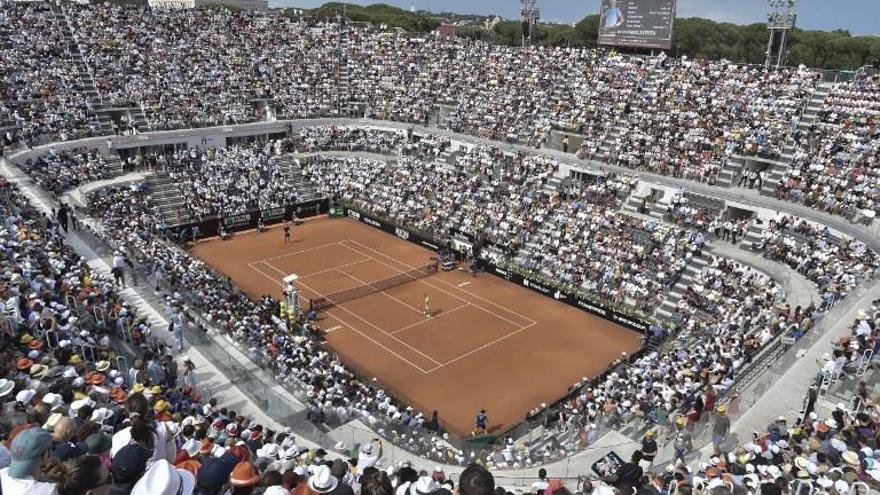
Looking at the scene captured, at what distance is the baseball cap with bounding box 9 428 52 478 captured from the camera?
557 centimetres

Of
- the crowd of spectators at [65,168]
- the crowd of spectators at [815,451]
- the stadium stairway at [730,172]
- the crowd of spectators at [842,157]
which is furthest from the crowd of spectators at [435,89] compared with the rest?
the crowd of spectators at [815,451]

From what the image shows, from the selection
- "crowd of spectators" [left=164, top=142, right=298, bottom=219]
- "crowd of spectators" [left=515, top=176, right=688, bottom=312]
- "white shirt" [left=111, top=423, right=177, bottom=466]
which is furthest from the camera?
"crowd of spectators" [left=164, top=142, right=298, bottom=219]

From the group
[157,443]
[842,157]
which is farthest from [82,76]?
[842,157]

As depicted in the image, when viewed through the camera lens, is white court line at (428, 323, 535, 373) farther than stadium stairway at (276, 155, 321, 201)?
No

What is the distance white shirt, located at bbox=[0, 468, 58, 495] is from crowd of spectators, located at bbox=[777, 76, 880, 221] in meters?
33.5

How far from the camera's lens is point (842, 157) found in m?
33.3

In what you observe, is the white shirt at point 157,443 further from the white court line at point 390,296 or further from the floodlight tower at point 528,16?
the floodlight tower at point 528,16

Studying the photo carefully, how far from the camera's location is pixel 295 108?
55156 mm

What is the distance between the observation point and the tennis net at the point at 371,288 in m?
32.6

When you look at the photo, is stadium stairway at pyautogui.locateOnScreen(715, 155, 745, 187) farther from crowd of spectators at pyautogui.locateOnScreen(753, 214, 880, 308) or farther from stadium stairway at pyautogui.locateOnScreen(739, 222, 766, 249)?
crowd of spectators at pyautogui.locateOnScreen(753, 214, 880, 308)

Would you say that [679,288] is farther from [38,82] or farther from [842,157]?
[38,82]

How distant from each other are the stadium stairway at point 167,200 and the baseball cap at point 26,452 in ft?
121

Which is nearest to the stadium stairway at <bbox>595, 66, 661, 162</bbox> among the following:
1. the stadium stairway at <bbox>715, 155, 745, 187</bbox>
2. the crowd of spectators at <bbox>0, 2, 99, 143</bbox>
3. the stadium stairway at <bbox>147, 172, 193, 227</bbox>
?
the stadium stairway at <bbox>715, 155, 745, 187</bbox>

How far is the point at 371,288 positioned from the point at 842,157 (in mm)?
26422
